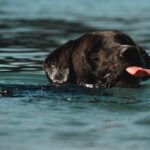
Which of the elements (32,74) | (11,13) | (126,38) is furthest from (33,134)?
(11,13)

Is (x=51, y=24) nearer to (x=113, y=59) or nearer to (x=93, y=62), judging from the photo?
(x=93, y=62)

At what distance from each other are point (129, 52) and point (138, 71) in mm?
235

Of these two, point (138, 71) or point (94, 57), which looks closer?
point (138, 71)

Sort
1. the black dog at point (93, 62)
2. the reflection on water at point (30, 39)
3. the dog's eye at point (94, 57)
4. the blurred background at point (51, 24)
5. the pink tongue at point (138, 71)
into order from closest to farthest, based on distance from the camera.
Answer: the pink tongue at point (138, 71) → the black dog at point (93, 62) → the dog's eye at point (94, 57) → the reflection on water at point (30, 39) → the blurred background at point (51, 24)

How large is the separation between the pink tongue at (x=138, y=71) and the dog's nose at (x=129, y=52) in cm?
14

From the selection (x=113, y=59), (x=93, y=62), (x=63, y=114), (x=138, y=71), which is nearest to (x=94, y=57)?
(x=93, y=62)

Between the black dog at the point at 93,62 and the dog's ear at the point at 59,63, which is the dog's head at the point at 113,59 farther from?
the dog's ear at the point at 59,63

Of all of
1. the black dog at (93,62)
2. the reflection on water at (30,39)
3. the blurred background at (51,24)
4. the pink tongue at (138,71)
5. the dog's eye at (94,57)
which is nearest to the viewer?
the pink tongue at (138,71)

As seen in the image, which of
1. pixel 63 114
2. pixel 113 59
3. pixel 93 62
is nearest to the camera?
pixel 63 114

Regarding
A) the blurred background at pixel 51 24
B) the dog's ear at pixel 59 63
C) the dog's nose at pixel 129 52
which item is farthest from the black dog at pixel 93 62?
the blurred background at pixel 51 24

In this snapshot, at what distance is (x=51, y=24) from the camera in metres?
21.8

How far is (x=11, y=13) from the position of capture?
2561 centimetres

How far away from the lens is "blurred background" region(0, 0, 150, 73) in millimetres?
13964

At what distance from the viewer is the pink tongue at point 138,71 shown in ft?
26.7
